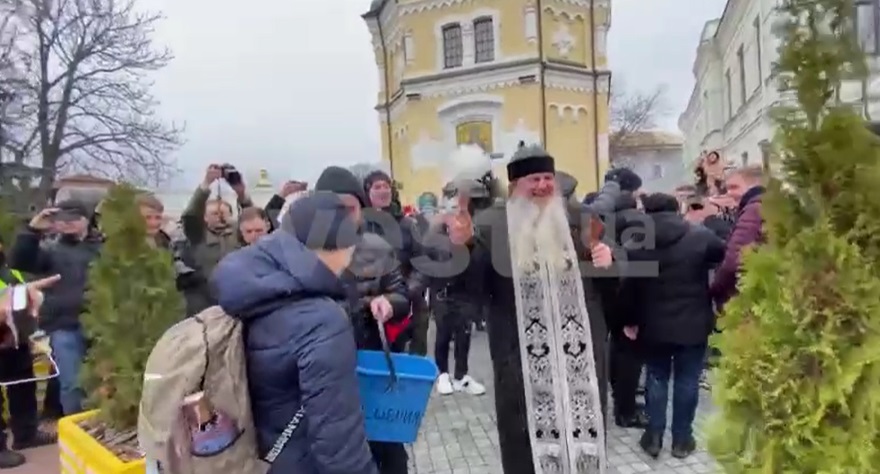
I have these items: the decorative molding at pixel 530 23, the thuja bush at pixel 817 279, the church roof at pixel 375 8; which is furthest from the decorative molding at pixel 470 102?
the thuja bush at pixel 817 279

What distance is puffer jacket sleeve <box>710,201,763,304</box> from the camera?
14.6 feet

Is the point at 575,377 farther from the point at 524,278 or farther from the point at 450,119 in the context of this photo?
the point at 450,119

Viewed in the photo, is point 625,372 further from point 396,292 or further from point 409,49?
point 409,49

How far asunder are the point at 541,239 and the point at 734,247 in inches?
58.9

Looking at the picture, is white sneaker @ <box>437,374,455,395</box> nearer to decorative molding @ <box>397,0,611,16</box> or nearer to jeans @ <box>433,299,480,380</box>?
jeans @ <box>433,299,480,380</box>

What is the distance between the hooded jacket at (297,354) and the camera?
231cm

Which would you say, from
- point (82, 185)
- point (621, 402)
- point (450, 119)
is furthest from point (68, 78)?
point (621, 402)

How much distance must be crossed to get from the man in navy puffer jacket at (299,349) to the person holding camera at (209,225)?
3022mm

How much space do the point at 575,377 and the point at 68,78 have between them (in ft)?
65.5

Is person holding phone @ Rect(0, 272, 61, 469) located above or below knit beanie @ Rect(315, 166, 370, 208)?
below

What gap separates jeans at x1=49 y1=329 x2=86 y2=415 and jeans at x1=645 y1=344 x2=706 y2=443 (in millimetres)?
4244

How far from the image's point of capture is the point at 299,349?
91.4 inches

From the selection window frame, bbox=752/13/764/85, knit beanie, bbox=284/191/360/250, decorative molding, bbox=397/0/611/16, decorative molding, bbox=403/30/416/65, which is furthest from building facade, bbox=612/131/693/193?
knit beanie, bbox=284/191/360/250

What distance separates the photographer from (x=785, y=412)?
1.99m
